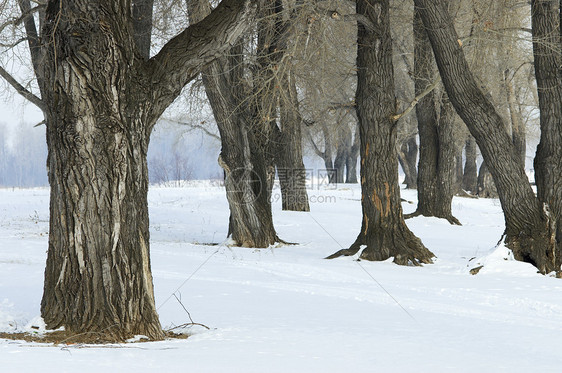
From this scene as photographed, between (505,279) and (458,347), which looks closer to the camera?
(458,347)

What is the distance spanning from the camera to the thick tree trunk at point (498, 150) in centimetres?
872

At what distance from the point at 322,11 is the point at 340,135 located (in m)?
23.0

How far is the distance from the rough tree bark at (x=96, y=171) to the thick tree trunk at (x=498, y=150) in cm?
566

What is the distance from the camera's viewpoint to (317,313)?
18.4 feet

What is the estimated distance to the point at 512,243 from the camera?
29.0 feet

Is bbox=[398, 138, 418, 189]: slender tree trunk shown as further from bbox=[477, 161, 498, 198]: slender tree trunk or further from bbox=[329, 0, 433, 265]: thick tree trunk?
bbox=[329, 0, 433, 265]: thick tree trunk

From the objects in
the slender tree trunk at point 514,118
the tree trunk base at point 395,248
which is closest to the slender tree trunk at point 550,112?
the tree trunk base at point 395,248

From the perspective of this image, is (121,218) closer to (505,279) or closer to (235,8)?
(235,8)

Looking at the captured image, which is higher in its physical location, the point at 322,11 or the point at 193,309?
the point at 322,11

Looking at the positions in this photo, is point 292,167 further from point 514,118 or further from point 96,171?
point 514,118

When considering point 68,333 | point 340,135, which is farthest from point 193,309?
point 340,135

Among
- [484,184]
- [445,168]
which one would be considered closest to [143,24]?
[445,168]

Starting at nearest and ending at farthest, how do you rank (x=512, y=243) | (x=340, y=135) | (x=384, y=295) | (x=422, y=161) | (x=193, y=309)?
(x=193, y=309), (x=384, y=295), (x=512, y=243), (x=422, y=161), (x=340, y=135)

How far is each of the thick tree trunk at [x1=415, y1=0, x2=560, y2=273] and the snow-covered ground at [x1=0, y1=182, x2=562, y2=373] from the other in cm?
37
